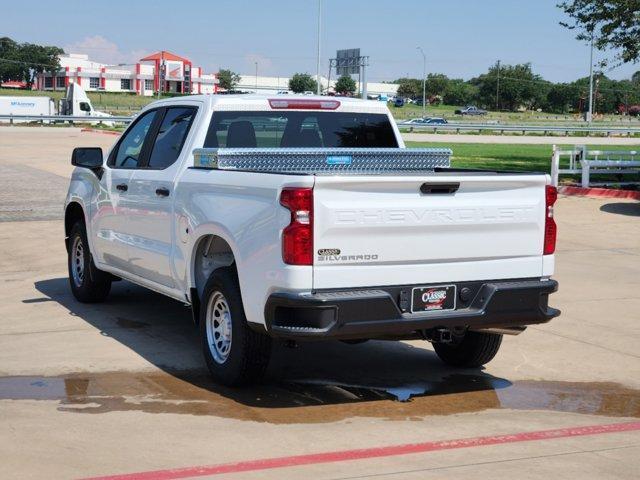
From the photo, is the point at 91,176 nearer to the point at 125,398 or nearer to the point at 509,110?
the point at 125,398

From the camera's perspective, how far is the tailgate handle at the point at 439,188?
21.3 feet

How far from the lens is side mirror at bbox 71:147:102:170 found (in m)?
9.29

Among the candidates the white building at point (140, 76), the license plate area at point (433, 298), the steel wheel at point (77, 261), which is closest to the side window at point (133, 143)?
the steel wheel at point (77, 261)

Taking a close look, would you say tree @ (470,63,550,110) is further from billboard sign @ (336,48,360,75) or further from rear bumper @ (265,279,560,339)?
rear bumper @ (265,279,560,339)

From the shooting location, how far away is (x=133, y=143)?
29.7 ft

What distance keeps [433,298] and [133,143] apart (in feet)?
12.0

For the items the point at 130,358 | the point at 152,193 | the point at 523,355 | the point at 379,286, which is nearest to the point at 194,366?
the point at 130,358

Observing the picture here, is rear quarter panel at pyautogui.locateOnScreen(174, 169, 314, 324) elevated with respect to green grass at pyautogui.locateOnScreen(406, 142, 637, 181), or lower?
elevated

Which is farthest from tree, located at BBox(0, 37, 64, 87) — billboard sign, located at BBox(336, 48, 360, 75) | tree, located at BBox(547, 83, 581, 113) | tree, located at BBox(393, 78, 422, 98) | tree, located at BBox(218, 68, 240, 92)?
Result: billboard sign, located at BBox(336, 48, 360, 75)

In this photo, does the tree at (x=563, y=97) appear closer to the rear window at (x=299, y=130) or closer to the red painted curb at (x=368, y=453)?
the rear window at (x=299, y=130)

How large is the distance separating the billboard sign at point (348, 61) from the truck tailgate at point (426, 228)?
56786 mm

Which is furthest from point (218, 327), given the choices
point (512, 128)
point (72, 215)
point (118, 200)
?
point (512, 128)

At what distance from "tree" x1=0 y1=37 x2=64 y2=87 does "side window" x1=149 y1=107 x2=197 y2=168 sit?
6477 inches

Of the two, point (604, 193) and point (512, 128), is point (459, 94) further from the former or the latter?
point (604, 193)
